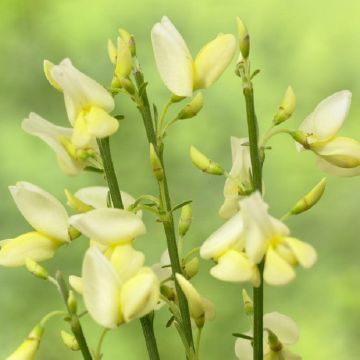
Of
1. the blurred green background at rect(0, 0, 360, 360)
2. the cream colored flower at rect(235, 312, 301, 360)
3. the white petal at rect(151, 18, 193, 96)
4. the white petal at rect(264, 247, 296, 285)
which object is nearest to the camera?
the white petal at rect(264, 247, 296, 285)

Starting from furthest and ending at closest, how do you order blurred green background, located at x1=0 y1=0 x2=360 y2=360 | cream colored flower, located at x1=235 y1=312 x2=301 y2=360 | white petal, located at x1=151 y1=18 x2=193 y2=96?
blurred green background, located at x1=0 y1=0 x2=360 y2=360 < cream colored flower, located at x1=235 y1=312 x2=301 y2=360 < white petal, located at x1=151 y1=18 x2=193 y2=96

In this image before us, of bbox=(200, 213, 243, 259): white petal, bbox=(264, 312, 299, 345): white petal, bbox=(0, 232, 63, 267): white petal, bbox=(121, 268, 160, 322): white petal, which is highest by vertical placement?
bbox=(0, 232, 63, 267): white petal

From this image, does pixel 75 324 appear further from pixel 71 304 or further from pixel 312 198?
pixel 312 198

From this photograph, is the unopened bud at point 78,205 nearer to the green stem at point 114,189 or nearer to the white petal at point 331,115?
the green stem at point 114,189

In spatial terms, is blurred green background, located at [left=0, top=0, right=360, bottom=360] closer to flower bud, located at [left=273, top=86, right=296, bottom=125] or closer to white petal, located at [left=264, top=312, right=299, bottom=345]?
white petal, located at [left=264, top=312, right=299, bottom=345]

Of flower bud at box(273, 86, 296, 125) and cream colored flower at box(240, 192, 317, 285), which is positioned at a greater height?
flower bud at box(273, 86, 296, 125)

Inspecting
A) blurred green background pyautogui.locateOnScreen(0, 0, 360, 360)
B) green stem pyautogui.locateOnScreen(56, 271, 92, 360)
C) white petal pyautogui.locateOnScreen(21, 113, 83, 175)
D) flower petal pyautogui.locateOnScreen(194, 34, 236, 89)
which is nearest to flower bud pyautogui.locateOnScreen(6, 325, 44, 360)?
green stem pyautogui.locateOnScreen(56, 271, 92, 360)

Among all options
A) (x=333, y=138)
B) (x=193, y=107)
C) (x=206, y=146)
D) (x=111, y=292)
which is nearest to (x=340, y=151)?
(x=333, y=138)
